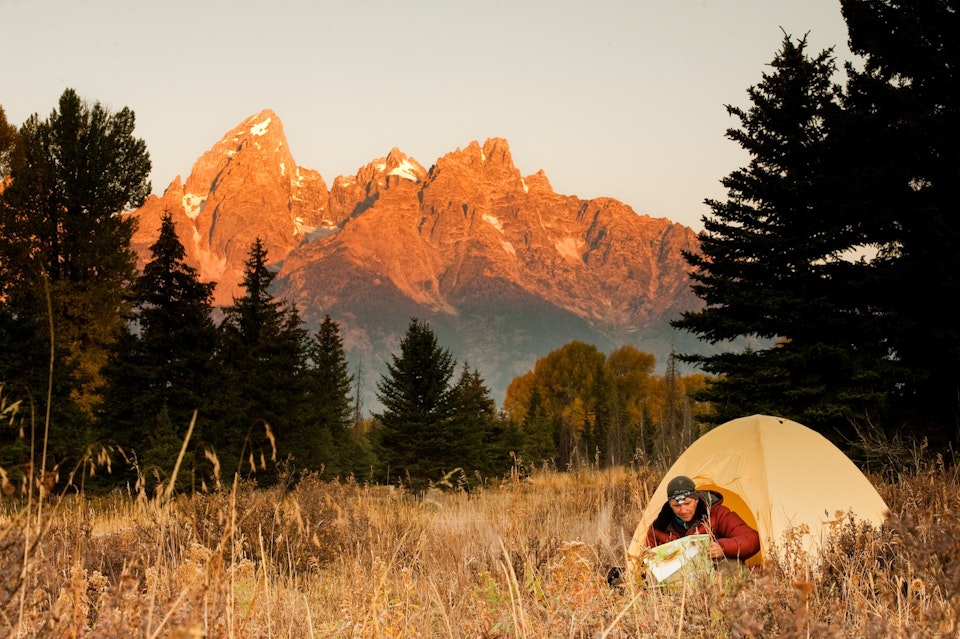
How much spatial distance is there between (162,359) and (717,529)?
16345mm

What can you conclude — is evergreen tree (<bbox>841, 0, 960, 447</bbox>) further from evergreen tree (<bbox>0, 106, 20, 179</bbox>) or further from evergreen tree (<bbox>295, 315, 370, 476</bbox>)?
evergreen tree (<bbox>0, 106, 20, 179</bbox>)

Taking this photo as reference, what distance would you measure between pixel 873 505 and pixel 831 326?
8.63m

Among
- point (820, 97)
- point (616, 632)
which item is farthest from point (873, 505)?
point (820, 97)

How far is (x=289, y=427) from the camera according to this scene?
88.7 ft

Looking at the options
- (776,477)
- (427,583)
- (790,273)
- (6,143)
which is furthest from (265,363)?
(427,583)

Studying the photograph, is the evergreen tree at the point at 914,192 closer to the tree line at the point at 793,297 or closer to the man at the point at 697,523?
the tree line at the point at 793,297

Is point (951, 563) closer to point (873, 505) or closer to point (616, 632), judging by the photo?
point (616, 632)

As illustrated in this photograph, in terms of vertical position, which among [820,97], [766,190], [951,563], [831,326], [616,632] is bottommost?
[616,632]

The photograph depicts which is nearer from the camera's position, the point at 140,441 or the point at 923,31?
the point at 923,31

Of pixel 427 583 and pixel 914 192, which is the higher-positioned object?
pixel 914 192

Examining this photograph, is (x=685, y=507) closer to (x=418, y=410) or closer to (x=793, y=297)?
(x=793, y=297)

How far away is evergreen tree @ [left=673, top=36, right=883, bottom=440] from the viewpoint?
14938 mm

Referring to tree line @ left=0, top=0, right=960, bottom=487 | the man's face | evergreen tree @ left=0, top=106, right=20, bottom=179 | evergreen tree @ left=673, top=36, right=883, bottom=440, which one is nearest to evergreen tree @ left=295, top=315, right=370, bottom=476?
tree line @ left=0, top=0, right=960, bottom=487

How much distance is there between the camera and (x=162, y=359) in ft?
61.8
